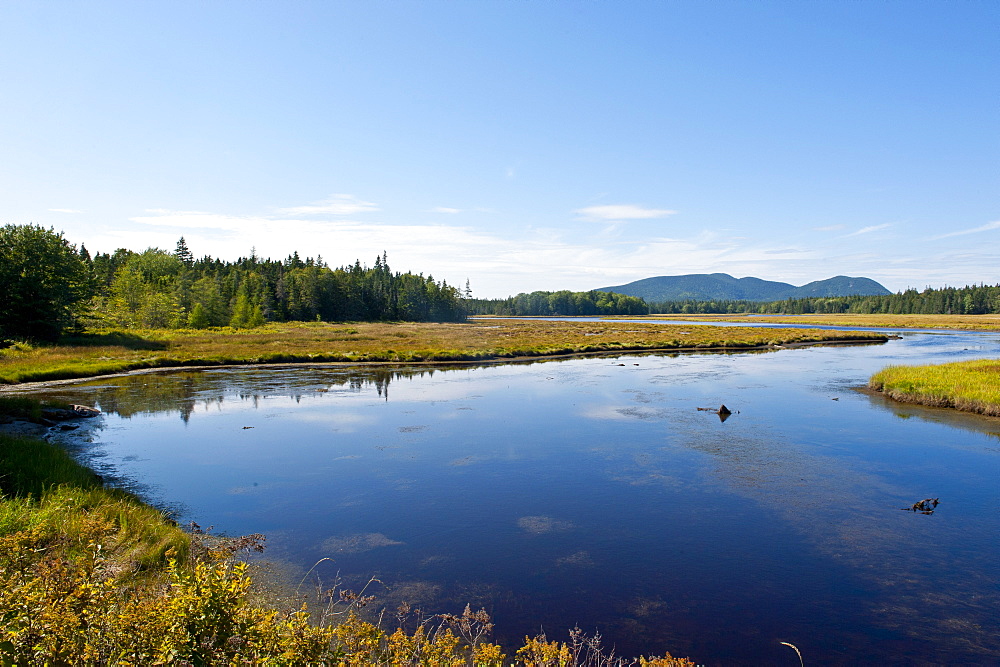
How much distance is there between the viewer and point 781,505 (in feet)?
42.3

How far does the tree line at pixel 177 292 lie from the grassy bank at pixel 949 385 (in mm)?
56198

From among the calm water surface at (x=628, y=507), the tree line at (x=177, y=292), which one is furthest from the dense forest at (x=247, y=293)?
the calm water surface at (x=628, y=507)

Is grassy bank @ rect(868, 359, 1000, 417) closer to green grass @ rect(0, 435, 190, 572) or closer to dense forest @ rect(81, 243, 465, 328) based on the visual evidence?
green grass @ rect(0, 435, 190, 572)

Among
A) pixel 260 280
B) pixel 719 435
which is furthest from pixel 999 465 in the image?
pixel 260 280

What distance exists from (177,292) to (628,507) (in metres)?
88.4

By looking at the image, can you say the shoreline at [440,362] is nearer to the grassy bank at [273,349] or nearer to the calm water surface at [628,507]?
the grassy bank at [273,349]

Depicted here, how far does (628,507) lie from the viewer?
41.7 ft

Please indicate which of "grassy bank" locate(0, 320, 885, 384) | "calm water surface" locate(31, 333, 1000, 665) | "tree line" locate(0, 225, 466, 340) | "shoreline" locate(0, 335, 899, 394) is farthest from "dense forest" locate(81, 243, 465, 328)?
"calm water surface" locate(31, 333, 1000, 665)

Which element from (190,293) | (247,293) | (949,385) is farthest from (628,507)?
(247,293)

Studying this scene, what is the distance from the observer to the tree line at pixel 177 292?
41.2 meters

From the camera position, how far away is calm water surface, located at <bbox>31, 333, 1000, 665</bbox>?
8.27 metres

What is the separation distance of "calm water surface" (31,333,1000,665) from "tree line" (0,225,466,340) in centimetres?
2093

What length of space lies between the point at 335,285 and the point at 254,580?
10574 centimetres

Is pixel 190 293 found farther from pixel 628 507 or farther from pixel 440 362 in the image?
pixel 628 507
